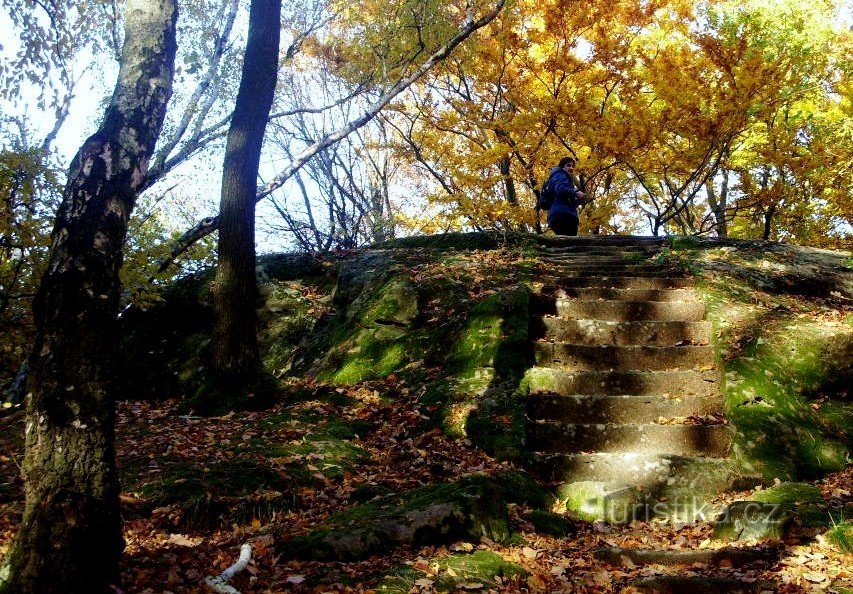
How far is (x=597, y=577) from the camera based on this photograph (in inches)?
136

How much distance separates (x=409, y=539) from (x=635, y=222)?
979 inches

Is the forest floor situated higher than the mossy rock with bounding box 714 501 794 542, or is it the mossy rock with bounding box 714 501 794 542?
the forest floor

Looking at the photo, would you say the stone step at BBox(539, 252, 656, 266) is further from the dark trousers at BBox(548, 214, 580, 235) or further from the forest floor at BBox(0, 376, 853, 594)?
the forest floor at BBox(0, 376, 853, 594)

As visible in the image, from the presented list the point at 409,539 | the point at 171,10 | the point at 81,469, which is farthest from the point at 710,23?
the point at 81,469

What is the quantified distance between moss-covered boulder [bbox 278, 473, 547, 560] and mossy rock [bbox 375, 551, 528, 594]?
276 millimetres

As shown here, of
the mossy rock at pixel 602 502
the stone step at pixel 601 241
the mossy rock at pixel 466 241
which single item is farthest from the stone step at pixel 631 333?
the mossy rock at pixel 466 241

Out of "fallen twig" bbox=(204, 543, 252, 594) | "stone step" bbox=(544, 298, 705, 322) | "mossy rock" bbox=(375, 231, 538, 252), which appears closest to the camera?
"fallen twig" bbox=(204, 543, 252, 594)

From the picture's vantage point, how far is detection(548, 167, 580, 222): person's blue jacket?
11.2 metres

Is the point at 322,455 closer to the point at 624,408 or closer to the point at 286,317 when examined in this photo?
the point at 624,408

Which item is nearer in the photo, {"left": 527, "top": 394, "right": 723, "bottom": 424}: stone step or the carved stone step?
{"left": 527, "top": 394, "right": 723, "bottom": 424}: stone step

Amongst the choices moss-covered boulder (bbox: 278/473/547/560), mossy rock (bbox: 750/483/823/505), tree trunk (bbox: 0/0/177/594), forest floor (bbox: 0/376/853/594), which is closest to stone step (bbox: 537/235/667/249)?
forest floor (bbox: 0/376/853/594)

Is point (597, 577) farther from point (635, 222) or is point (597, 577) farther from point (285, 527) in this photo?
point (635, 222)

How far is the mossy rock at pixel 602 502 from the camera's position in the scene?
483cm

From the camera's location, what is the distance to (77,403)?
9.30 feet
